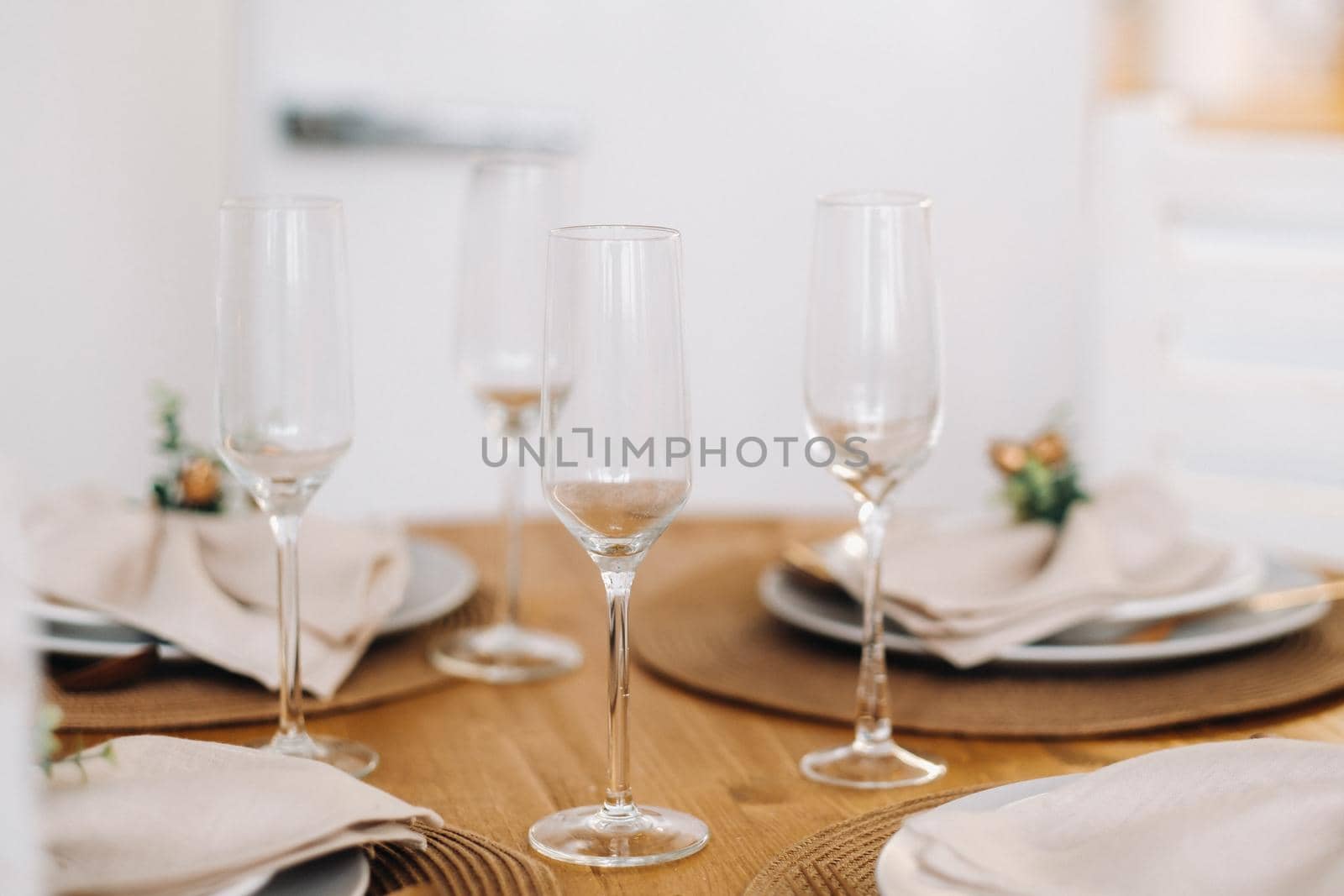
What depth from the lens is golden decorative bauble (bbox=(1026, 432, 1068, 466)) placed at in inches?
45.5

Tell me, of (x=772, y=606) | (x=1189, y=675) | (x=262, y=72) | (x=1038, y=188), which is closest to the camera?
(x=1189, y=675)

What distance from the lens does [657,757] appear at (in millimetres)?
835

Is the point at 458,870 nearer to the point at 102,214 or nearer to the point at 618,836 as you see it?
the point at 618,836

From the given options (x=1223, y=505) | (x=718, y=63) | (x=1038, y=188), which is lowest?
(x=1223, y=505)

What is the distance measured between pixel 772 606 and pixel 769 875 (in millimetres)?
438

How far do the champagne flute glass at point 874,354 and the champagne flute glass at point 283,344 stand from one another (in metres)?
0.26

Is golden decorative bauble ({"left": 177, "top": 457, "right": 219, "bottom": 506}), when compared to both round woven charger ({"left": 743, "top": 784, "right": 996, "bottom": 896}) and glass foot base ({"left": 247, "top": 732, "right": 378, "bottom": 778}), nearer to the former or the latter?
glass foot base ({"left": 247, "top": 732, "right": 378, "bottom": 778})

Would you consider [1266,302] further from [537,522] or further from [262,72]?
[262,72]

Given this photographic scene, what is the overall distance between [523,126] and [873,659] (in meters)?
2.20

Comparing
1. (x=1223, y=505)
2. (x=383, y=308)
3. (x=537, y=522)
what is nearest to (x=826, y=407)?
(x=537, y=522)

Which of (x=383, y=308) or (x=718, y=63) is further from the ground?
(x=718, y=63)

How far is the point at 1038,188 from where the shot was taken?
3.17 m

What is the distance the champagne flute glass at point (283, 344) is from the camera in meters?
0.77

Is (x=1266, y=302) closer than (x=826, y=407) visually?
No
